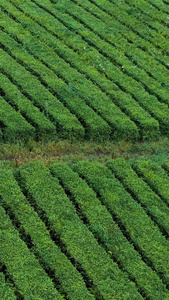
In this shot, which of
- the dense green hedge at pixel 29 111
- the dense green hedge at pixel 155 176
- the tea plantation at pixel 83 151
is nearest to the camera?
the tea plantation at pixel 83 151

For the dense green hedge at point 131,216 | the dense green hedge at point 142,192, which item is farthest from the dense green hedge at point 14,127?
the dense green hedge at point 142,192

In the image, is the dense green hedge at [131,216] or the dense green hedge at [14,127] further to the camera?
the dense green hedge at [14,127]

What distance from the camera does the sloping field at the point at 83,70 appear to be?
554 inches

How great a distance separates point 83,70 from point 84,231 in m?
7.56

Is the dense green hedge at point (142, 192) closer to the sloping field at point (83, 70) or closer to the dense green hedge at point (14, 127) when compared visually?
the sloping field at point (83, 70)

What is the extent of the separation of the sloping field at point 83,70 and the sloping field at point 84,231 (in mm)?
1777

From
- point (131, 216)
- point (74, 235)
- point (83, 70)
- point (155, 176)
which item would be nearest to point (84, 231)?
point (74, 235)

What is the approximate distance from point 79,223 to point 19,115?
4470 millimetres

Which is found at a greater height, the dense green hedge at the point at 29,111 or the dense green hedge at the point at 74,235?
Result: the dense green hedge at the point at 29,111

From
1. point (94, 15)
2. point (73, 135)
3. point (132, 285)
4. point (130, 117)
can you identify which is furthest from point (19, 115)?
point (94, 15)

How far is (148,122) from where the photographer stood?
48.3ft

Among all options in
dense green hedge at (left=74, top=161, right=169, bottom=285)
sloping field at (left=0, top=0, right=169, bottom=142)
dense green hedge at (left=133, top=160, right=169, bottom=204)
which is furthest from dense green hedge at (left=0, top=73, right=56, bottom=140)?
dense green hedge at (left=133, top=160, right=169, bottom=204)

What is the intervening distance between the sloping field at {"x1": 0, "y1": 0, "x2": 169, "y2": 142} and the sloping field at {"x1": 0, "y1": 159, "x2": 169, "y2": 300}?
178 cm

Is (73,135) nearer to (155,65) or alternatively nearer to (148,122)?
(148,122)
